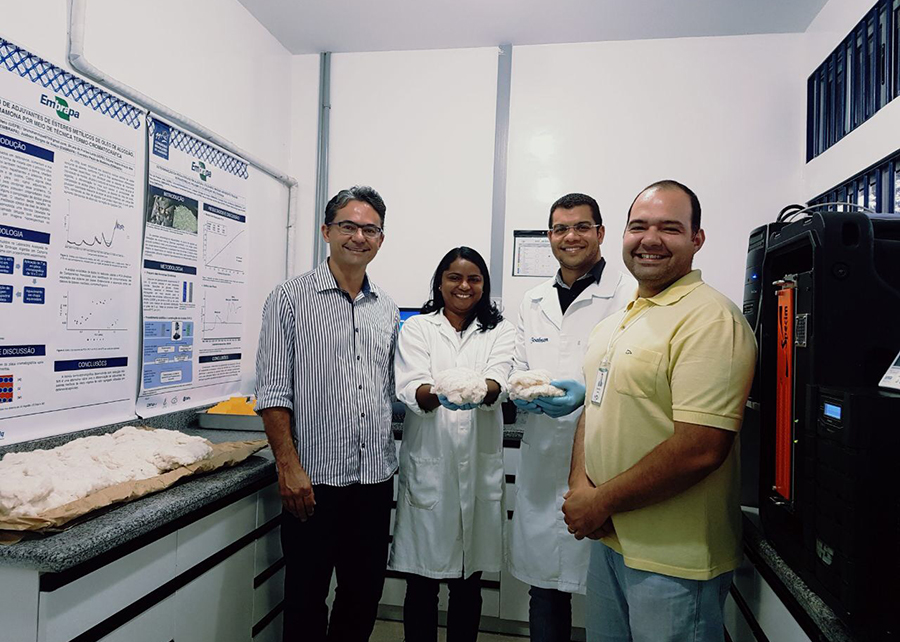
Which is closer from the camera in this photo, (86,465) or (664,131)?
(86,465)

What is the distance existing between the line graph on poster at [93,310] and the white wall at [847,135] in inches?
103

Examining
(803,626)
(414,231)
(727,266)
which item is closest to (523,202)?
(414,231)

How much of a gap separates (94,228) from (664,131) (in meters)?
2.48

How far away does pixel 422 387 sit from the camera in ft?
5.42

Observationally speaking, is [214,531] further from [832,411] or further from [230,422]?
[832,411]

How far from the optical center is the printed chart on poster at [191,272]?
1.97 metres

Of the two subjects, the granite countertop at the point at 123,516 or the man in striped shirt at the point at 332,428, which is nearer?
the granite countertop at the point at 123,516

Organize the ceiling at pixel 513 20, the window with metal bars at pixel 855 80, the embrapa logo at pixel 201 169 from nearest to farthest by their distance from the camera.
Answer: the window with metal bars at pixel 855 80 → the embrapa logo at pixel 201 169 → the ceiling at pixel 513 20

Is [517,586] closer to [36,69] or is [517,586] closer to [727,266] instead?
[727,266]

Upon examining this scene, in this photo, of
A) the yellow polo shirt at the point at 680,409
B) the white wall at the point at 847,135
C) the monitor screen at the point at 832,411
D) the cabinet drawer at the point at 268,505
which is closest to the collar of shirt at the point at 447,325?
the yellow polo shirt at the point at 680,409

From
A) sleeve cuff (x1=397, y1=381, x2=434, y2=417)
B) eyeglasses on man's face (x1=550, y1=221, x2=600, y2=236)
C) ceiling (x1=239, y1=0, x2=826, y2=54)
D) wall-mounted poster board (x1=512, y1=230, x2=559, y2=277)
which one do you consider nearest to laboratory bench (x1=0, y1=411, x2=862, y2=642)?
sleeve cuff (x1=397, y1=381, x2=434, y2=417)

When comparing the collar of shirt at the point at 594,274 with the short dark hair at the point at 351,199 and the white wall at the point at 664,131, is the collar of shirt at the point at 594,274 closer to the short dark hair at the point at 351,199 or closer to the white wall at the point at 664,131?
the short dark hair at the point at 351,199

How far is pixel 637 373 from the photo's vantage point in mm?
1154

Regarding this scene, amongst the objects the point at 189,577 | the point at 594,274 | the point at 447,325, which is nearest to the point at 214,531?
the point at 189,577
